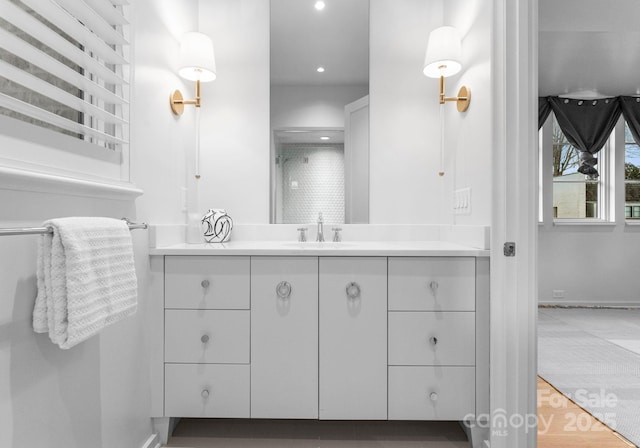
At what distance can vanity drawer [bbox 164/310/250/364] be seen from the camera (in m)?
1.50

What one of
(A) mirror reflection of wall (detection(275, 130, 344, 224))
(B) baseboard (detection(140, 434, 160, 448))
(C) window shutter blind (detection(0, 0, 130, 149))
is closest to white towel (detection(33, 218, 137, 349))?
(C) window shutter blind (detection(0, 0, 130, 149))

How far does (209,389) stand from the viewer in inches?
59.2

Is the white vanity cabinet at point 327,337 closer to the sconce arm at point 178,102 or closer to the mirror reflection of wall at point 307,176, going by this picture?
the mirror reflection of wall at point 307,176

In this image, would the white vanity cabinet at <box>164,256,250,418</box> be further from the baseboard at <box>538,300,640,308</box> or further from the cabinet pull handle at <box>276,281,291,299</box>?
the baseboard at <box>538,300,640,308</box>

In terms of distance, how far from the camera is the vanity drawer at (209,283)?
1.50 m

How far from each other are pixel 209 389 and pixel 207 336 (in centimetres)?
22

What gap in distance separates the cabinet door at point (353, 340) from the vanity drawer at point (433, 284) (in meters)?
0.06

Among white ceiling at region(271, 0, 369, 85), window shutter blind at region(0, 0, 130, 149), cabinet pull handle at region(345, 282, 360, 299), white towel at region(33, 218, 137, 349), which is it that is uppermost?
white ceiling at region(271, 0, 369, 85)

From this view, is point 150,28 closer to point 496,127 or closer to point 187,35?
point 187,35

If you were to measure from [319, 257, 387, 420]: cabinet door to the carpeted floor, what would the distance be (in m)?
1.00

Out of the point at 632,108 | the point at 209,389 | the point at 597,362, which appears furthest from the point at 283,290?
the point at 632,108

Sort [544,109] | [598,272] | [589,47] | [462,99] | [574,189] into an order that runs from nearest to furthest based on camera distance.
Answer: [462,99]
[589,47]
[544,109]
[598,272]
[574,189]

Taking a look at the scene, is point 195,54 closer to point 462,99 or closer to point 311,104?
point 311,104

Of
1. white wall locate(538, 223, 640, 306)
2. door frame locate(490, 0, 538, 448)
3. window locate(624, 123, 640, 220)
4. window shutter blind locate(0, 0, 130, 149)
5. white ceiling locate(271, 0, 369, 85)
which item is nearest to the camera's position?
window shutter blind locate(0, 0, 130, 149)
